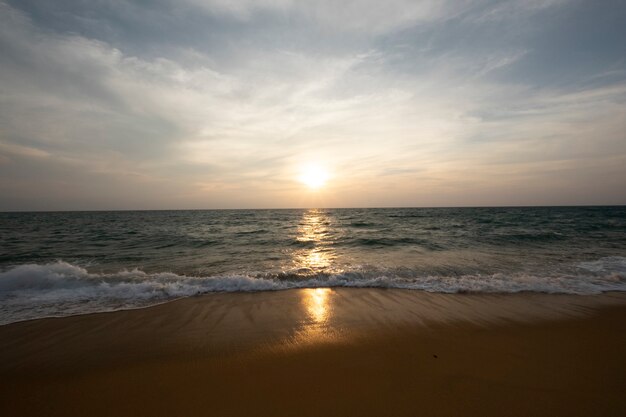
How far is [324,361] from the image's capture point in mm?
3861

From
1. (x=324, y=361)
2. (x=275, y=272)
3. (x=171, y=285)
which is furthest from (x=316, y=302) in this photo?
(x=171, y=285)

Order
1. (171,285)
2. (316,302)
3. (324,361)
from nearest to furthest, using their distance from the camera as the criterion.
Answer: (324,361) → (316,302) → (171,285)

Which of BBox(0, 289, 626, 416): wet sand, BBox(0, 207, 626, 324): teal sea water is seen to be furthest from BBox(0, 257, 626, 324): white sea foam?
BBox(0, 289, 626, 416): wet sand

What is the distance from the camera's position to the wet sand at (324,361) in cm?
300

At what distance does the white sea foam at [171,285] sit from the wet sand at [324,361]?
1039 mm

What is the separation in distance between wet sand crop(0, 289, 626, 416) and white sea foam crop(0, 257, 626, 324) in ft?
3.41

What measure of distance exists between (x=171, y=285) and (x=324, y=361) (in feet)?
18.8

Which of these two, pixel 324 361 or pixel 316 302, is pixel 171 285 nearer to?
pixel 316 302

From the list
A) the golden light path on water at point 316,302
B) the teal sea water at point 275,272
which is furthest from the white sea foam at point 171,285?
the golden light path on water at point 316,302

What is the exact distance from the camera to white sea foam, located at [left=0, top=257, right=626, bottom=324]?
21.7 feet

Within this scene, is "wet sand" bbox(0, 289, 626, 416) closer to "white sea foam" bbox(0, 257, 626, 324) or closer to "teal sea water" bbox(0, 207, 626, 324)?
"white sea foam" bbox(0, 257, 626, 324)

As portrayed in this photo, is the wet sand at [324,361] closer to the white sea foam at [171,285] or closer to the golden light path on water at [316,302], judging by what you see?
the golden light path on water at [316,302]

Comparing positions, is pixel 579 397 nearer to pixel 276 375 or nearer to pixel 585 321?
pixel 585 321

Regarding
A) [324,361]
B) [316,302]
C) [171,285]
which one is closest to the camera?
[324,361]
